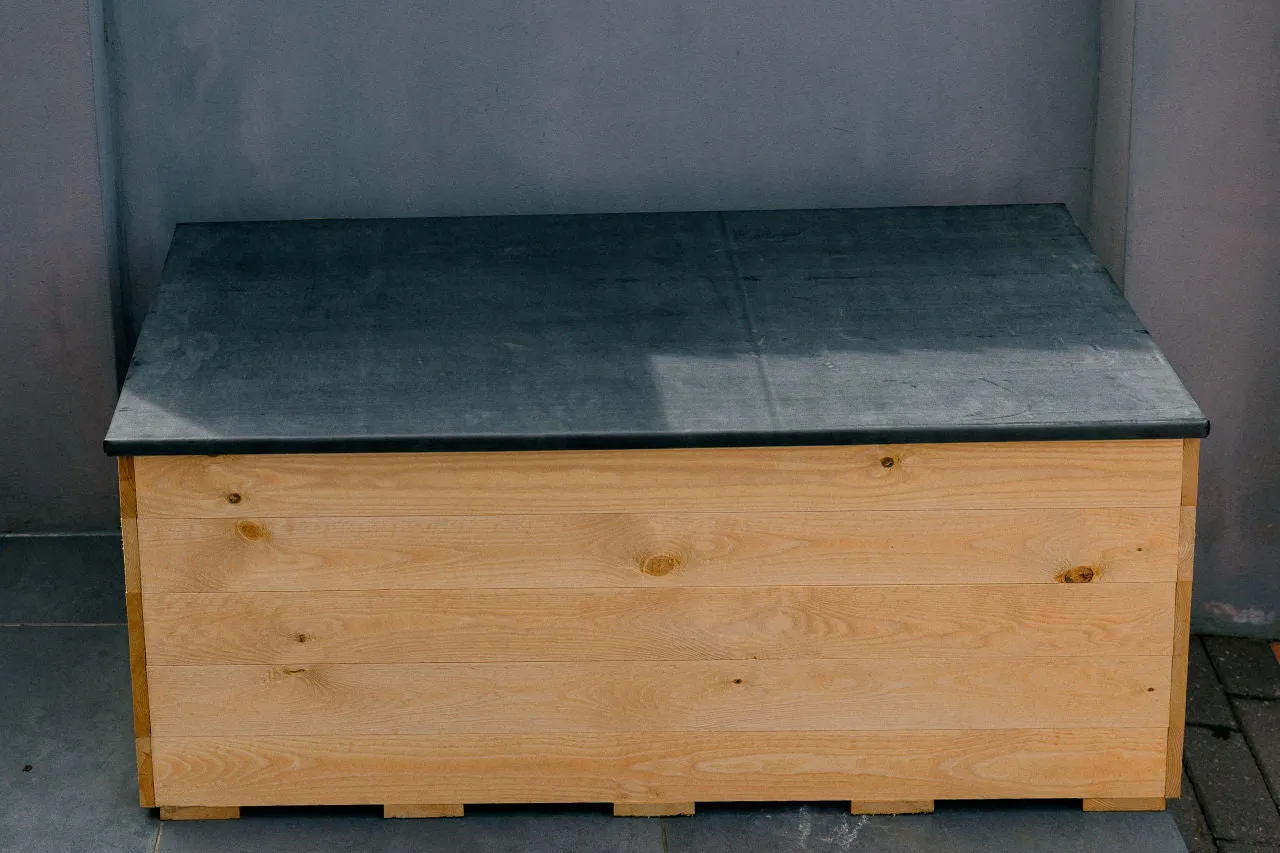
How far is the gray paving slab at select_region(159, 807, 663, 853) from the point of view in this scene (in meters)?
2.78

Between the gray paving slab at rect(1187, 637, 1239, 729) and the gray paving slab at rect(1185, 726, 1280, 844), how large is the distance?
0.04 meters

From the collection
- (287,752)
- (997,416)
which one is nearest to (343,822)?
(287,752)

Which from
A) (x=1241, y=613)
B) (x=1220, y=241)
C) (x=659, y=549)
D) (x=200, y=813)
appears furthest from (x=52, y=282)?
(x=1241, y=613)

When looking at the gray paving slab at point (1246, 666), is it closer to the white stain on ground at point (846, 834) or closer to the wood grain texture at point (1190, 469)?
the wood grain texture at point (1190, 469)

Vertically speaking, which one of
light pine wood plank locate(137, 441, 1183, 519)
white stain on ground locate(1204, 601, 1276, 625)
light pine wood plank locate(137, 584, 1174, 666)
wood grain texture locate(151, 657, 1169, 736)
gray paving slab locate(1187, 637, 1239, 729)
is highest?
light pine wood plank locate(137, 441, 1183, 519)

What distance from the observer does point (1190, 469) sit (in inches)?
104

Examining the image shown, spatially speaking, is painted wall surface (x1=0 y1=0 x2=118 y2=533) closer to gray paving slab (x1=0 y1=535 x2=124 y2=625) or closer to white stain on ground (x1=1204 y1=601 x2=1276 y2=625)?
gray paving slab (x1=0 y1=535 x2=124 y2=625)

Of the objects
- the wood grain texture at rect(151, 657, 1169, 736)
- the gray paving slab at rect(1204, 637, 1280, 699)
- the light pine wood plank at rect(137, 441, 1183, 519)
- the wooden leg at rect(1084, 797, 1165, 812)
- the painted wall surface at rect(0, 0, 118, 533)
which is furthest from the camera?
the gray paving slab at rect(1204, 637, 1280, 699)

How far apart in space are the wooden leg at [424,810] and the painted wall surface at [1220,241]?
1.95 metres

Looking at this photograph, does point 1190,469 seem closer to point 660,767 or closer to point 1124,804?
point 1124,804

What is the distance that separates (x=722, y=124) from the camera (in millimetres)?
3525

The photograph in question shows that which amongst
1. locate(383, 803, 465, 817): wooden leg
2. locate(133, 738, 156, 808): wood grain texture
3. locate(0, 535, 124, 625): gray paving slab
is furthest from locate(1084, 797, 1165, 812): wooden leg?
locate(0, 535, 124, 625): gray paving slab

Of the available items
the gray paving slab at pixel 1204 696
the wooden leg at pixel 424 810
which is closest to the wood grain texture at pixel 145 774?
the wooden leg at pixel 424 810

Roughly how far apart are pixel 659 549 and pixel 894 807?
71 centimetres
